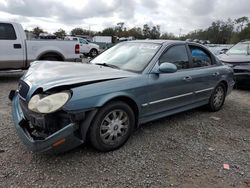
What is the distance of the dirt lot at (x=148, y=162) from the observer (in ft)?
9.87

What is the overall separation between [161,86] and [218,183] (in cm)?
164

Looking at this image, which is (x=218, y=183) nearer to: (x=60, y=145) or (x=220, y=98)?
(x=60, y=145)

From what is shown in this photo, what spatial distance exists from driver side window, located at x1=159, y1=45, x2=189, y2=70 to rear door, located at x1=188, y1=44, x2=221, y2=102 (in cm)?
18

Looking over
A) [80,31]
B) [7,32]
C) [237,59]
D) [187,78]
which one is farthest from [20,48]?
[80,31]

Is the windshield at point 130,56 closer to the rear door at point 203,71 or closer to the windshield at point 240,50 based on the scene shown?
the rear door at point 203,71

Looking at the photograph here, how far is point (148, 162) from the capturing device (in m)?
3.43

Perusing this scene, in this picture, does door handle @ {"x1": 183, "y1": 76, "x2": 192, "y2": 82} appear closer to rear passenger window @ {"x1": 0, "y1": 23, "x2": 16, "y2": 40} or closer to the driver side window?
the driver side window

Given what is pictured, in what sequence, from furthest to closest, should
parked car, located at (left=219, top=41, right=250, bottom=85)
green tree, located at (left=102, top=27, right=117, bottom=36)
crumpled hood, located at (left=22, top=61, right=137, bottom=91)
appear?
green tree, located at (left=102, top=27, right=117, bottom=36) → parked car, located at (left=219, top=41, right=250, bottom=85) → crumpled hood, located at (left=22, top=61, right=137, bottom=91)

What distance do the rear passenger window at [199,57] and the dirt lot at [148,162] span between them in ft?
4.05

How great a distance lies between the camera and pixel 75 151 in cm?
358

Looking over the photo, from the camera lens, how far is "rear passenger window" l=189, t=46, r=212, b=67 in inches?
200

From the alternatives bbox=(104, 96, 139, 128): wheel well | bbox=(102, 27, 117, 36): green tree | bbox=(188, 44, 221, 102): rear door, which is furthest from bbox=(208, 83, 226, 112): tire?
bbox=(102, 27, 117, 36): green tree

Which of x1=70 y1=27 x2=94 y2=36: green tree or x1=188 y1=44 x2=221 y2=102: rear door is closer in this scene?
x1=188 y1=44 x2=221 y2=102: rear door

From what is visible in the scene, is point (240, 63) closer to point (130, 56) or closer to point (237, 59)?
point (237, 59)
